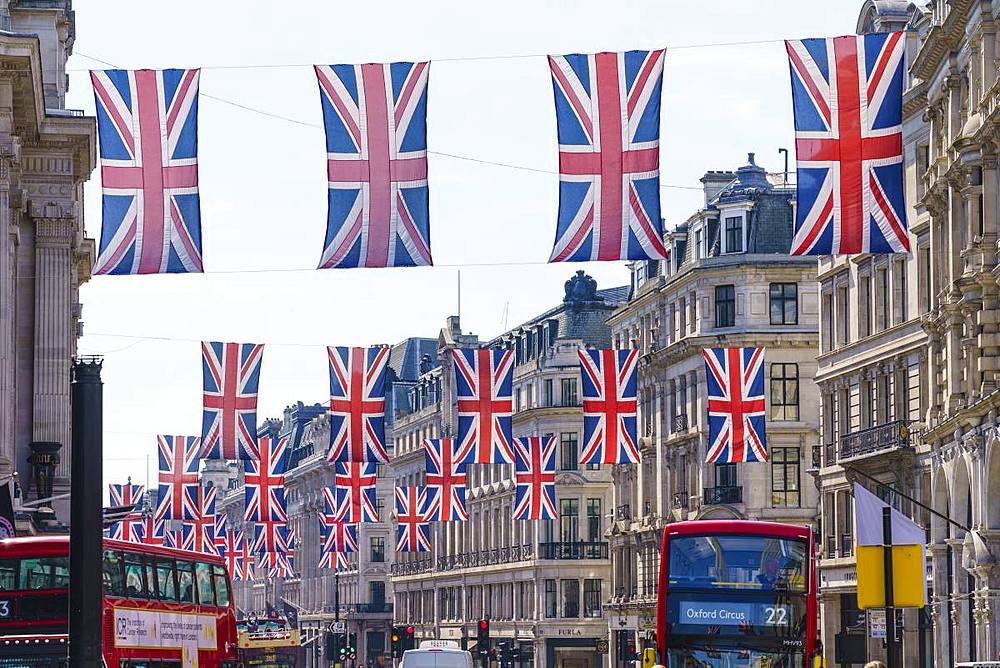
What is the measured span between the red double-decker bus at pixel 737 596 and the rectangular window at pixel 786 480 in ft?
144

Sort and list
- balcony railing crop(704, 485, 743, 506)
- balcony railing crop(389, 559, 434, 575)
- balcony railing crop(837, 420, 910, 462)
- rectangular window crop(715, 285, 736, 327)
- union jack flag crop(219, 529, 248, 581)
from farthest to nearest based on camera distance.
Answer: balcony railing crop(389, 559, 434, 575)
union jack flag crop(219, 529, 248, 581)
rectangular window crop(715, 285, 736, 327)
balcony railing crop(704, 485, 743, 506)
balcony railing crop(837, 420, 910, 462)

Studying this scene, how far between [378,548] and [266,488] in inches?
2905

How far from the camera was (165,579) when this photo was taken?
3581cm

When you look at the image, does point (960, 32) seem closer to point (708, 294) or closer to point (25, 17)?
point (25, 17)

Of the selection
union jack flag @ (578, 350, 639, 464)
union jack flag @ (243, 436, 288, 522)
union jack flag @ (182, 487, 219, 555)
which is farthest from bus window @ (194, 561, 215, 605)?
union jack flag @ (182, 487, 219, 555)

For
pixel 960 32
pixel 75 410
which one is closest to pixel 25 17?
pixel 960 32

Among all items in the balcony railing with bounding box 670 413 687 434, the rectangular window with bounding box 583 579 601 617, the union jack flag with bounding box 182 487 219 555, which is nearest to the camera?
the balcony railing with bounding box 670 413 687 434

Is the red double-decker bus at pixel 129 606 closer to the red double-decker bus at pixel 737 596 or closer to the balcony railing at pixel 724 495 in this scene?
the red double-decker bus at pixel 737 596

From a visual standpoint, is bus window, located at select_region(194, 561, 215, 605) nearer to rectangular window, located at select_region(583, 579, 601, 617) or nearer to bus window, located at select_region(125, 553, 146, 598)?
bus window, located at select_region(125, 553, 146, 598)

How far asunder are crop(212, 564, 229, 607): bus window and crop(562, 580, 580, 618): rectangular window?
67.7 metres

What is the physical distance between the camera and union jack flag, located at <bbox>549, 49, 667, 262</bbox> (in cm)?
3209

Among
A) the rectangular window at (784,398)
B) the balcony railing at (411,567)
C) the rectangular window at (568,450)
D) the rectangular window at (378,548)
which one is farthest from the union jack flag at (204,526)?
the rectangular window at (378,548)

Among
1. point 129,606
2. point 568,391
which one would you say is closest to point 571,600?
point 568,391

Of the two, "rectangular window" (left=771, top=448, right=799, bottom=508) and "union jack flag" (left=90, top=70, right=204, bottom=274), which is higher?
"union jack flag" (left=90, top=70, right=204, bottom=274)
